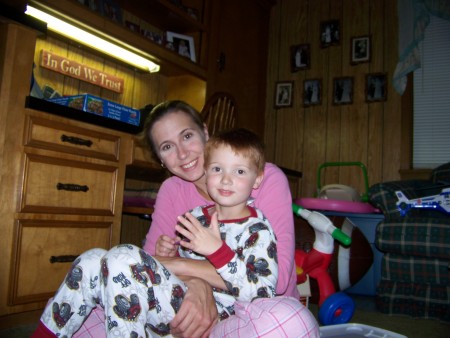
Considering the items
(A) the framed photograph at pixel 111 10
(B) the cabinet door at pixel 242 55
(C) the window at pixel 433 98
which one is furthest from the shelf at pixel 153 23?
(C) the window at pixel 433 98

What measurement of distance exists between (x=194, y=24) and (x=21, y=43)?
5.11 ft

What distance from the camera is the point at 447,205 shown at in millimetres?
2012

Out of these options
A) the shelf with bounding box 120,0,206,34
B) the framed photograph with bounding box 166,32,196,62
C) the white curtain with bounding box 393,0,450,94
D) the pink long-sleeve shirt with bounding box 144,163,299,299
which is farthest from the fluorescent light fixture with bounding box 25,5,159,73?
the white curtain with bounding box 393,0,450,94

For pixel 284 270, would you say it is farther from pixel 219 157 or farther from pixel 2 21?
pixel 2 21

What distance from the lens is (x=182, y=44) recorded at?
2824 mm

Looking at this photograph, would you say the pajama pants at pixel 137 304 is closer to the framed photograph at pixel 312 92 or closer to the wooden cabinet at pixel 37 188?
the wooden cabinet at pixel 37 188

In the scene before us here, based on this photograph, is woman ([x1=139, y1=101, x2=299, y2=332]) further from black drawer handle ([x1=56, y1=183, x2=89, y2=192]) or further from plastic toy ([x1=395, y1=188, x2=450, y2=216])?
plastic toy ([x1=395, y1=188, x2=450, y2=216])

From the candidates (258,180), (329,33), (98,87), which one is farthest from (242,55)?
(258,180)

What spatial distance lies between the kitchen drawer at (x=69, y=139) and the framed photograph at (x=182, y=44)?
46.6 inches

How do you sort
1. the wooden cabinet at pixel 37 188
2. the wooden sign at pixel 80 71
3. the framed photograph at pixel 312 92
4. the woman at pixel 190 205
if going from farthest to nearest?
the framed photograph at pixel 312 92 < the wooden sign at pixel 80 71 < the wooden cabinet at pixel 37 188 < the woman at pixel 190 205

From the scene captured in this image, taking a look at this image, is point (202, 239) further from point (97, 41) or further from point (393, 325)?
point (97, 41)

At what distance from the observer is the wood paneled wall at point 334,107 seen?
3.37 metres

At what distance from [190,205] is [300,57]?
9.72 feet

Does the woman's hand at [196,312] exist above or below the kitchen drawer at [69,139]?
below
